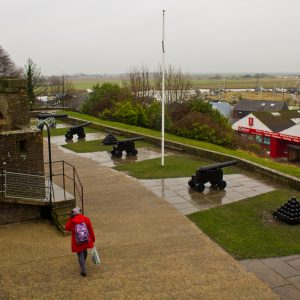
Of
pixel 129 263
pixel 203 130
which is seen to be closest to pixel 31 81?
pixel 203 130

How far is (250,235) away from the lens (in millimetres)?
9250

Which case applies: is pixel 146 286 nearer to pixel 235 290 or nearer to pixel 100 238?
pixel 235 290

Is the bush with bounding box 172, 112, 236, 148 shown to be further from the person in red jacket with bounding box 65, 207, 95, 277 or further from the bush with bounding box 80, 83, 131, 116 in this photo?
the person in red jacket with bounding box 65, 207, 95, 277

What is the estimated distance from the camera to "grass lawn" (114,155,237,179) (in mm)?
14758

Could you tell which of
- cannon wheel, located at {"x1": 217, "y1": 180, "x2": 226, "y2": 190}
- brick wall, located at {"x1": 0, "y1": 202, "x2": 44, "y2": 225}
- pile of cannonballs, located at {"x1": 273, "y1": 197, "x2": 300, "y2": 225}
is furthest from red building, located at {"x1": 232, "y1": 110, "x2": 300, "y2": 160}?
brick wall, located at {"x1": 0, "y1": 202, "x2": 44, "y2": 225}

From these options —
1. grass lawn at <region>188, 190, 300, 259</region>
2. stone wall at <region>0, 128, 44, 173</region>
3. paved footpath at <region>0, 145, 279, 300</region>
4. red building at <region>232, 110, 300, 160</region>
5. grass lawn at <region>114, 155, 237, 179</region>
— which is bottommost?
red building at <region>232, 110, 300, 160</region>

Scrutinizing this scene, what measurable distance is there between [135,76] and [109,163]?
34.7 metres

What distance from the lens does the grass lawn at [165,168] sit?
14.8 metres

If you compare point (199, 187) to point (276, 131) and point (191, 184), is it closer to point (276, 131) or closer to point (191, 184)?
point (191, 184)

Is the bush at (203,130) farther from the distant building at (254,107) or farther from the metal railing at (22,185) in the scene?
the distant building at (254,107)

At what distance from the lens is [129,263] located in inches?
301

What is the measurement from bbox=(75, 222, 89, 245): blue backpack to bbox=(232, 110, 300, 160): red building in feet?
107

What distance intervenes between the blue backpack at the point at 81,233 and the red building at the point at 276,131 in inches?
1284

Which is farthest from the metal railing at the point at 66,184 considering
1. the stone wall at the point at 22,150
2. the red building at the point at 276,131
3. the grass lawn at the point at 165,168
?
the red building at the point at 276,131
